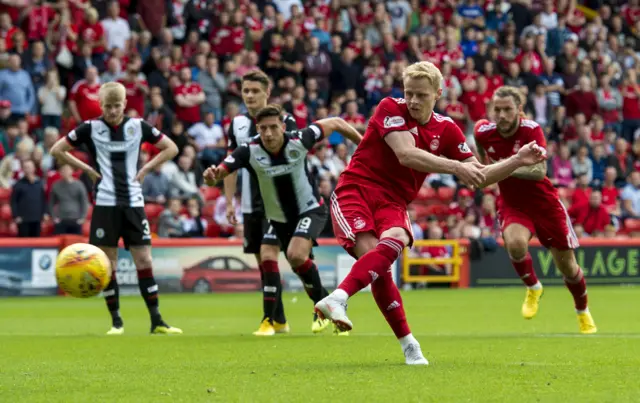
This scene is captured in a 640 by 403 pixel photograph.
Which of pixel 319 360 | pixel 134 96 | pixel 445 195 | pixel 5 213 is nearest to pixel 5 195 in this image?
pixel 5 213

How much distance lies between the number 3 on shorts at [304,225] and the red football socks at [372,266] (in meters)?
3.56

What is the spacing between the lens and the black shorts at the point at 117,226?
12.3m

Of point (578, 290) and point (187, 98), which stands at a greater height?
point (187, 98)

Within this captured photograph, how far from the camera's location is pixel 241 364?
8.45m

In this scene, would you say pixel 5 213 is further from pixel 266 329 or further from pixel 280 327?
pixel 266 329

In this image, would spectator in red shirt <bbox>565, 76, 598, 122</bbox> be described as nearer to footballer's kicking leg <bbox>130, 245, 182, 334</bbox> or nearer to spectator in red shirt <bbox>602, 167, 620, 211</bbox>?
spectator in red shirt <bbox>602, 167, 620, 211</bbox>

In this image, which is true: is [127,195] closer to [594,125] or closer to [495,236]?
[495,236]

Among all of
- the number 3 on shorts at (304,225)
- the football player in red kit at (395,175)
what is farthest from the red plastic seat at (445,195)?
the football player in red kit at (395,175)

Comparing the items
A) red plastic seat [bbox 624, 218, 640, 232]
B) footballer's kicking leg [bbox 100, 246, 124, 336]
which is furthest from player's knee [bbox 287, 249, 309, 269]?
red plastic seat [bbox 624, 218, 640, 232]

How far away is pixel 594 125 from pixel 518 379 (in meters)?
21.7

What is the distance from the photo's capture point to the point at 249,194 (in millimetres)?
12414

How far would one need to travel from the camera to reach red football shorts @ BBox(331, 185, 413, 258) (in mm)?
8258

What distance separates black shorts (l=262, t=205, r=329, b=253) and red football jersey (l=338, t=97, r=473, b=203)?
3.02m

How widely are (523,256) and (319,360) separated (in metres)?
4.27
